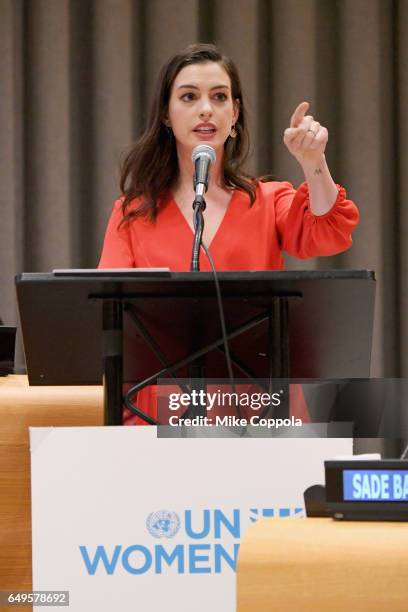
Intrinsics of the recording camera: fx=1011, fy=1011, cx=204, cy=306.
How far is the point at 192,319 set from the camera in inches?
53.9

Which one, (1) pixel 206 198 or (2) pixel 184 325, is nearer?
(2) pixel 184 325

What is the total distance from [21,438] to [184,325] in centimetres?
34

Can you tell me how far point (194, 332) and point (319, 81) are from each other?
198 centimetres

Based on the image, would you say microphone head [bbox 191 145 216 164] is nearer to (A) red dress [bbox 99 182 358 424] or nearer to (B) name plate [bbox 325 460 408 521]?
(A) red dress [bbox 99 182 358 424]

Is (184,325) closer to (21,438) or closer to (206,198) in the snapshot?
(21,438)

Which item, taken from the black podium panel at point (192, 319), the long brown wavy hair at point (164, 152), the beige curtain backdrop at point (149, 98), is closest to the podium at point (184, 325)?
the black podium panel at point (192, 319)

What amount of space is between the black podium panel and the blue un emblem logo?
29cm

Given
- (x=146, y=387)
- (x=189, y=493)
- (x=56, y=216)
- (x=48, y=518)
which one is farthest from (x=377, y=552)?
(x=56, y=216)

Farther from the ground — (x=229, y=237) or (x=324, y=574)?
(x=229, y=237)

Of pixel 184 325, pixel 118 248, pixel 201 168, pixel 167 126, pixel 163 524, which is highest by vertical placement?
pixel 167 126

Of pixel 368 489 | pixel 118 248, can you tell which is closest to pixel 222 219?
pixel 118 248

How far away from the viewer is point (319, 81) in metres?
3.21

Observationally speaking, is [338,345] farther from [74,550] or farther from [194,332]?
[74,550]

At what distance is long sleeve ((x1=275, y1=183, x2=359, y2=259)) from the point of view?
63.9 inches
